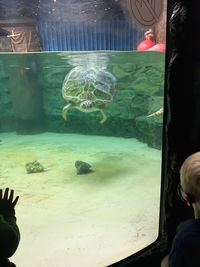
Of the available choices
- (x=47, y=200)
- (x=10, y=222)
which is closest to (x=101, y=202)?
(x=47, y=200)

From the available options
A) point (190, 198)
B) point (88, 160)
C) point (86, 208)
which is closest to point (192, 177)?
point (190, 198)

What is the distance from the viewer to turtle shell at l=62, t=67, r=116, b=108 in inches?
210

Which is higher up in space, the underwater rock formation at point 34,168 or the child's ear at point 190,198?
the child's ear at point 190,198

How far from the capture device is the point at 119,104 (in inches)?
290

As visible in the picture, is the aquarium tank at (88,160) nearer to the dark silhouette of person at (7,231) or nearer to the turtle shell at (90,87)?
the turtle shell at (90,87)

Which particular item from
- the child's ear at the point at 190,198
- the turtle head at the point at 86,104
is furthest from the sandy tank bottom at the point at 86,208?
the turtle head at the point at 86,104

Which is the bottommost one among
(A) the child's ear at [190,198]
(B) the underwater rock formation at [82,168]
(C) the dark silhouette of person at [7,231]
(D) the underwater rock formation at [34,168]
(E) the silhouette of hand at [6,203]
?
(D) the underwater rock formation at [34,168]

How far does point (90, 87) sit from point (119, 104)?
207 centimetres

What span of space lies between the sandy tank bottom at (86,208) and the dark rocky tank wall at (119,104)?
38.5 inches

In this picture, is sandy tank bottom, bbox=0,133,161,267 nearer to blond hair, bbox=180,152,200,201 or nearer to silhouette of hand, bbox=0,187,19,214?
silhouette of hand, bbox=0,187,19,214

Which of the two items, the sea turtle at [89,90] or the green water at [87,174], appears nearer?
the green water at [87,174]

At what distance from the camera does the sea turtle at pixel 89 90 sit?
5316mm

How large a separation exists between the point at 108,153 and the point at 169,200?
3.70 meters

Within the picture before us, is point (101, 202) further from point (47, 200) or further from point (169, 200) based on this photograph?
point (169, 200)
